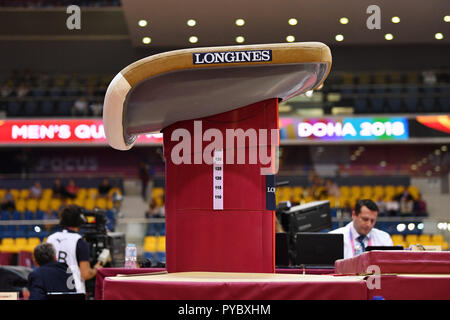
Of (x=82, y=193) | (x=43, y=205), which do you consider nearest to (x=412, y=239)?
(x=82, y=193)

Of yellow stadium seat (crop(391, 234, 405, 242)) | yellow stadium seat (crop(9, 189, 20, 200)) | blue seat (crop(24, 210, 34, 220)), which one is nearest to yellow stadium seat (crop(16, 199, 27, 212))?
yellow stadium seat (crop(9, 189, 20, 200))

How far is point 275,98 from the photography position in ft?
8.50

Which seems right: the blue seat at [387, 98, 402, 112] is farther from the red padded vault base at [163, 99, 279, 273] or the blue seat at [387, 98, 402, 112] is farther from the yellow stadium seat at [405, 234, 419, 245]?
the red padded vault base at [163, 99, 279, 273]

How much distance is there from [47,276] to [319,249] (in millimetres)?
1950

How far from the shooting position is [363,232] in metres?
5.44

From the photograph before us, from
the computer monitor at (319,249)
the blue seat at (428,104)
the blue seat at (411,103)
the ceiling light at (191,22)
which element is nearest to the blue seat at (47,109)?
the ceiling light at (191,22)

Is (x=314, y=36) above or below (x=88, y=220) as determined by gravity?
above

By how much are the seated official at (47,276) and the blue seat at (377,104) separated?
13214 mm

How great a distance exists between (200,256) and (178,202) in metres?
0.21

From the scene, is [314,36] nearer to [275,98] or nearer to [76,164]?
[76,164]
